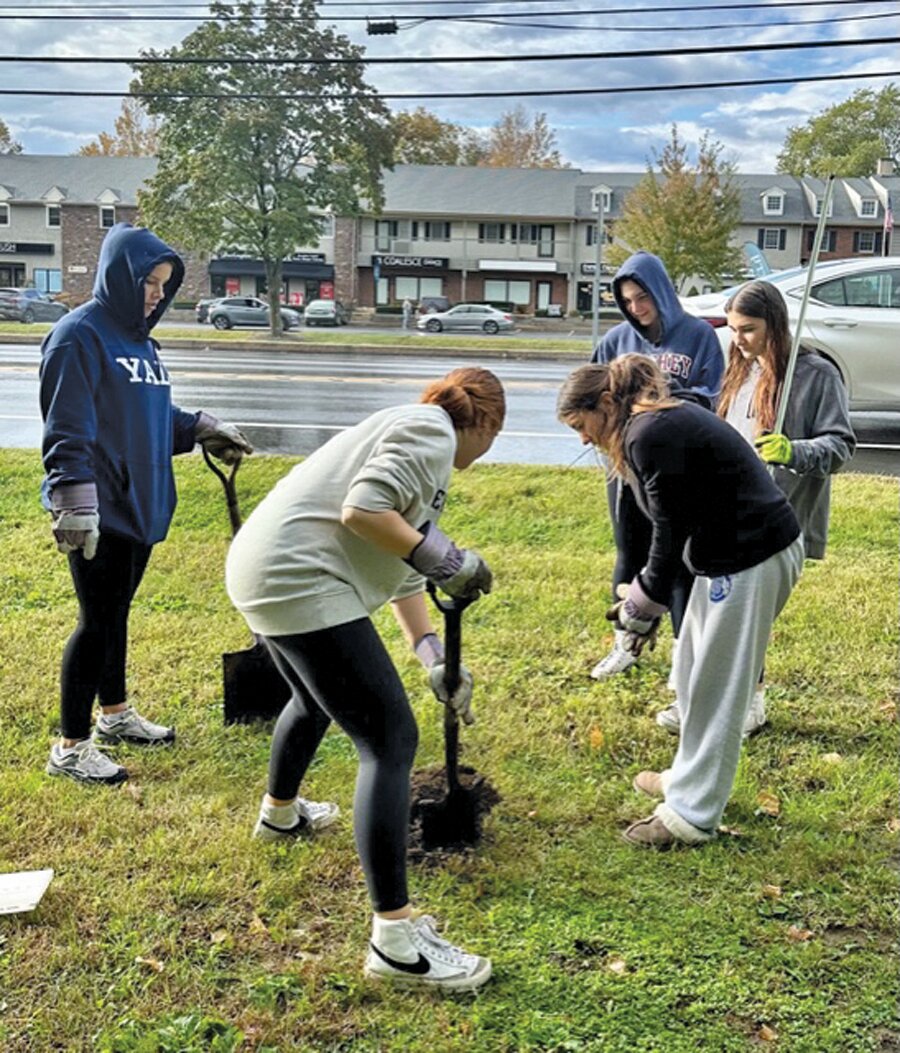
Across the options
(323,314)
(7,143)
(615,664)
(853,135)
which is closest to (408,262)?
(323,314)

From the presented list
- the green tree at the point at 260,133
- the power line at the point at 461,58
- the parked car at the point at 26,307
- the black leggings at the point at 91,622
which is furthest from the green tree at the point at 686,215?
the black leggings at the point at 91,622

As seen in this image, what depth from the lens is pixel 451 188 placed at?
4625 cm

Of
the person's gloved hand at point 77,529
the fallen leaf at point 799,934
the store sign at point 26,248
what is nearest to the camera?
the fallen leaf at point 799,934

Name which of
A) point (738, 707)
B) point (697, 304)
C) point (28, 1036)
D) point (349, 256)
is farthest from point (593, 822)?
point (349, 256)

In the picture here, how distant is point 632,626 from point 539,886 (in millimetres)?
788

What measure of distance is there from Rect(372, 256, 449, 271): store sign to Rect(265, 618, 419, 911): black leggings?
46.0 metres

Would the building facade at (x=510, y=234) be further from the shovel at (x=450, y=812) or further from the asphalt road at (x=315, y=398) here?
the shovel at (x=450, y=812)

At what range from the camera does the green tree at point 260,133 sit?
52.9ft

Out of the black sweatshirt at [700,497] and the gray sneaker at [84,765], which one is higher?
the black sweatshirt at [700,497]

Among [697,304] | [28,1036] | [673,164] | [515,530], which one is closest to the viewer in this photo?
[28,1036]

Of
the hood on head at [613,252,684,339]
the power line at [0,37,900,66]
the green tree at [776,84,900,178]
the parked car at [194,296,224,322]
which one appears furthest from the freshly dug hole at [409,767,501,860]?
the green tree at [776,84,900,178]

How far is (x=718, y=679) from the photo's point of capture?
308cm

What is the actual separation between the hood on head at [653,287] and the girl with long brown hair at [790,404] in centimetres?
50

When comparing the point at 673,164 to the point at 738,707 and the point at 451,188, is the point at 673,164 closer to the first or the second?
the point at 451,188
